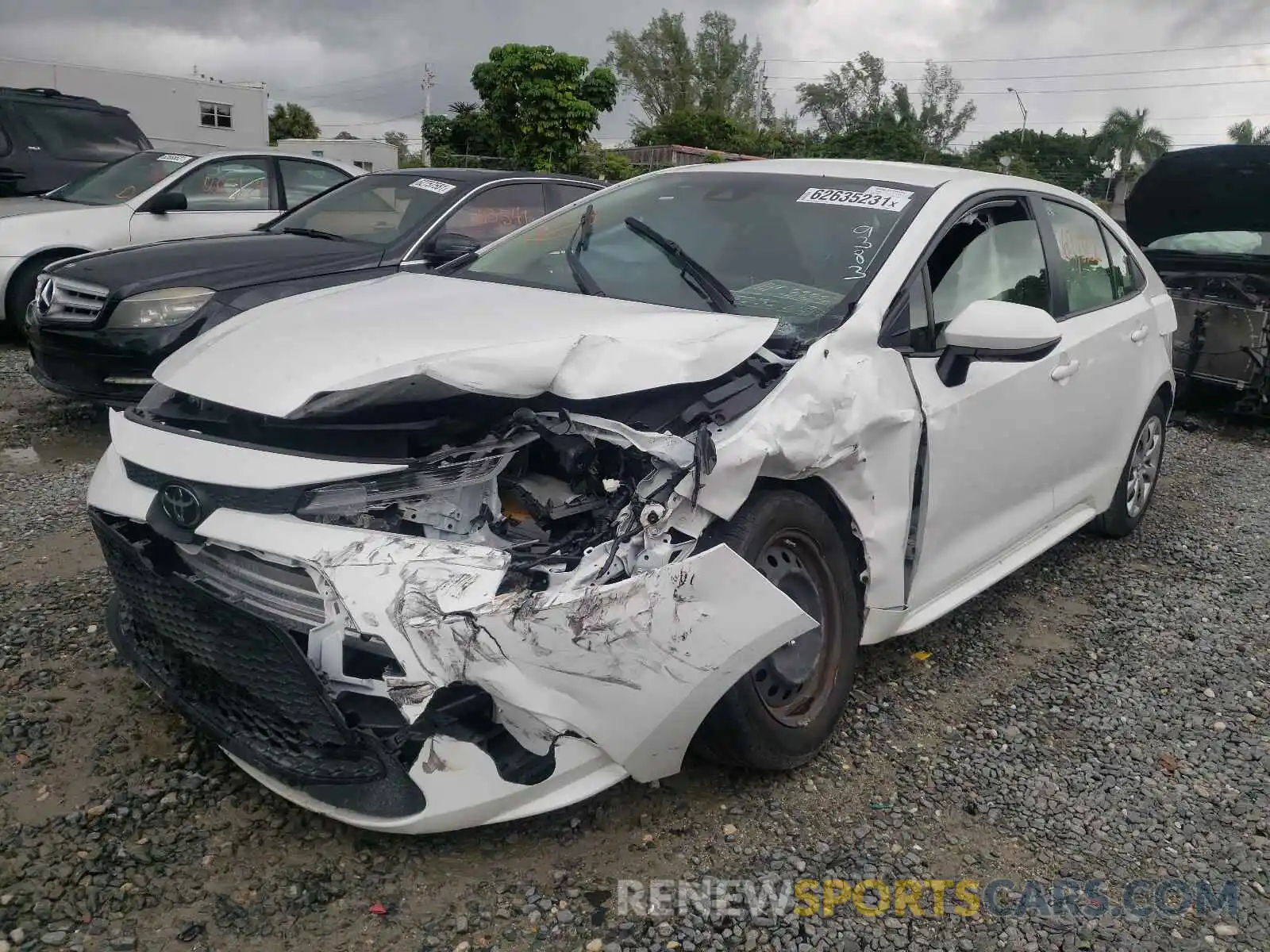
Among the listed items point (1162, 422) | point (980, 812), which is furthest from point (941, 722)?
point (1162, 422)

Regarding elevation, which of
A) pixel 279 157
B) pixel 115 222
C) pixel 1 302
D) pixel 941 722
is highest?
pixel 279 157

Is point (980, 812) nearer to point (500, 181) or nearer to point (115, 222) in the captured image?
point (500, 181)

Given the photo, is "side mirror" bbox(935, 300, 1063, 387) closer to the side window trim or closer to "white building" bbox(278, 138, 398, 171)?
the side window trim

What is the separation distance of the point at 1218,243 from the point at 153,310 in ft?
25.0

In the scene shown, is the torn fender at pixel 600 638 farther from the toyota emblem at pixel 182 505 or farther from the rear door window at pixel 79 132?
the rear door window at pixel 79 132

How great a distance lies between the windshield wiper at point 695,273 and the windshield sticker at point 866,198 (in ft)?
1.62

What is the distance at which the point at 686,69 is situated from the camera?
62500mm

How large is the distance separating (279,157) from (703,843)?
7.06m

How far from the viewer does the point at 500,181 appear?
6266 mm

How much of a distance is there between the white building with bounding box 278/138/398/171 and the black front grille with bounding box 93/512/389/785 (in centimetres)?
3665

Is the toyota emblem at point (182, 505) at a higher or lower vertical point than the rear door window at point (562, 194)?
lower

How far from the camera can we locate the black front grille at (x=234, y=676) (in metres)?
2.14

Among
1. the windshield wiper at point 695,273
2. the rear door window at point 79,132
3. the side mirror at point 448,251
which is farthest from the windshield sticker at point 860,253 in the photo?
the rear door window at point 79,132

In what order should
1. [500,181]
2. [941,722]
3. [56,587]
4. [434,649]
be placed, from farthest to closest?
[500,181] < [56,587] < [941,722] < [434,649]
